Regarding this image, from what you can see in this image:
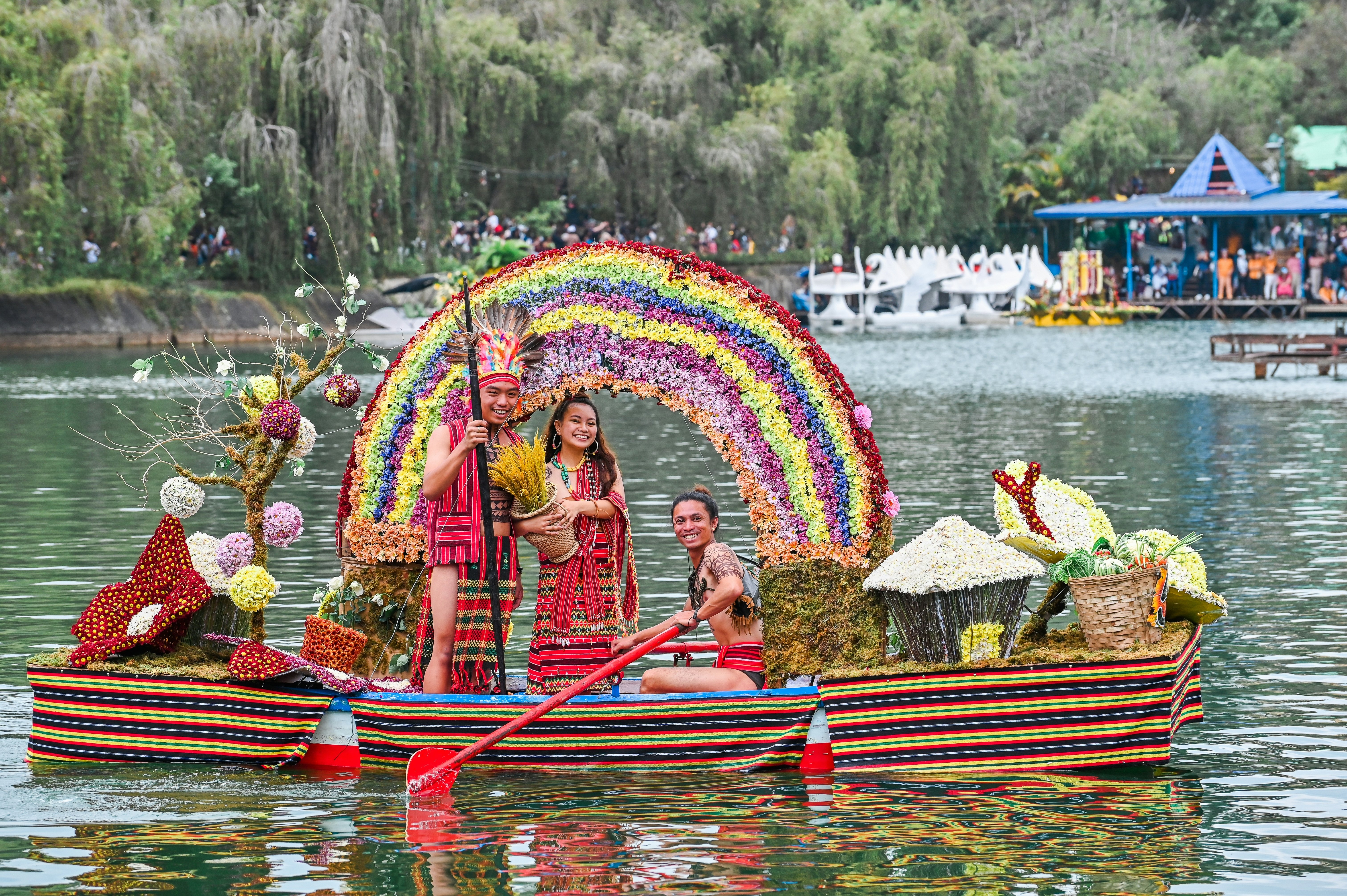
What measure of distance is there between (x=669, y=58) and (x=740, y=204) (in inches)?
186

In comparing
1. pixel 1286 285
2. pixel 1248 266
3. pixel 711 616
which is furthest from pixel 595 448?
pixel 1248 266

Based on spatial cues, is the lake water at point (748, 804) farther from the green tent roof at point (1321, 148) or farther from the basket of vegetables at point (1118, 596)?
the green tent roof at point (1321, 148)

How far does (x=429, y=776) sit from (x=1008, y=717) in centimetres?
261

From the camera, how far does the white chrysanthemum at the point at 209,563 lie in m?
9.27

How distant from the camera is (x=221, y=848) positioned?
7.54 metres

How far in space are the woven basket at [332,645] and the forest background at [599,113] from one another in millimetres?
29832

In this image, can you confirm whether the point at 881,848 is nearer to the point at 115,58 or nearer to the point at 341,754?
the point at 341,754

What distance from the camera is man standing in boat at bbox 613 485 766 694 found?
8508mm

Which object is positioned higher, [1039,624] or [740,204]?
[740,204]

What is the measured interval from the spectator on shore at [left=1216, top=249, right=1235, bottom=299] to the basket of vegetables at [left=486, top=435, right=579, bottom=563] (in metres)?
51.1

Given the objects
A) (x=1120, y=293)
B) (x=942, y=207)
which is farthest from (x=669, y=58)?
(x=1120, y=293)

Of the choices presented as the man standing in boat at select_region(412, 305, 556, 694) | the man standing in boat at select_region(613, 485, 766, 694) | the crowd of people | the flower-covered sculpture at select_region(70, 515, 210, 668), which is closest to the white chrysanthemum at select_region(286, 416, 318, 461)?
the flower-covered sculpture at select_region(70, 515, 210, 668)

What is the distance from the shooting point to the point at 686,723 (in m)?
8.46

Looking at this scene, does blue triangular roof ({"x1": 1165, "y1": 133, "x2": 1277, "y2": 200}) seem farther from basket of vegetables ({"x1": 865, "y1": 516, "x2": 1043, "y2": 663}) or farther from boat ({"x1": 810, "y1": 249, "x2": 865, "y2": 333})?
basket of vegetables ({"x1": 865, "y1": 516, "x2": 1043, "y2": 663})
